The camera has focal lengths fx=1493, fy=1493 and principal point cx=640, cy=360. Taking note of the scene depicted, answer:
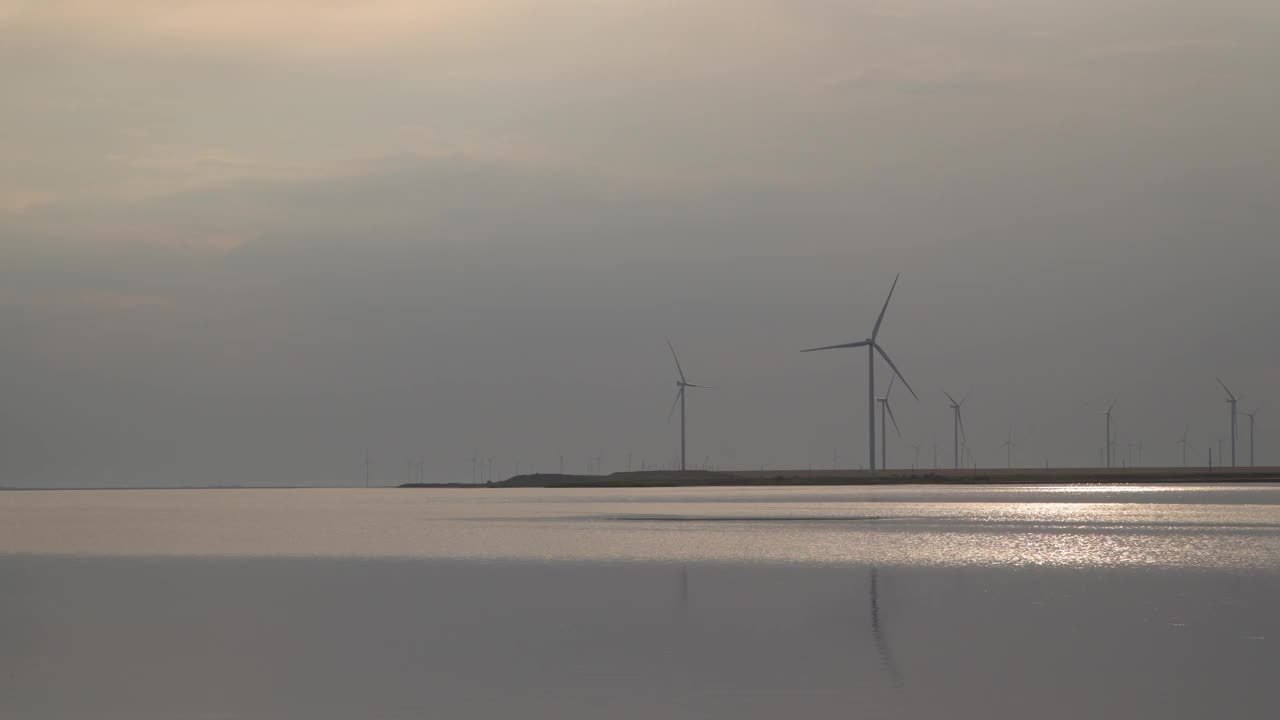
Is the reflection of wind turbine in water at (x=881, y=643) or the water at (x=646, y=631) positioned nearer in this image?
the water at (x=646, y=631)

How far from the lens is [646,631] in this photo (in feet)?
102

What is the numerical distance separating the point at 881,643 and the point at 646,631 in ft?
16.6

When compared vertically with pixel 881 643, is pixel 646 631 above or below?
below

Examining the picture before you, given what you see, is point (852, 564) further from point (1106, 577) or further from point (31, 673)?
point (31, 673)

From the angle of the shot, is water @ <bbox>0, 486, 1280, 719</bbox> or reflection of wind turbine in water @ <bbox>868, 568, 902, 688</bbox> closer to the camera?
water @ <bbox>0, 486, 1280, 719</bbox>

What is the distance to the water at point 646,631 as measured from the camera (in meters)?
22.3

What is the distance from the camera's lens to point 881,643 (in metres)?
28.8

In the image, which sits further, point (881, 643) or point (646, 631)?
point (646, 631)

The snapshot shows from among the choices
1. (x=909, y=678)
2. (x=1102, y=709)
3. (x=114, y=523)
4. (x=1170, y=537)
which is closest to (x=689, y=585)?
(x=909, y=678)

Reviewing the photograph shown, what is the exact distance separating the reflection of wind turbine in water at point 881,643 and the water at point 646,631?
9 centimetres

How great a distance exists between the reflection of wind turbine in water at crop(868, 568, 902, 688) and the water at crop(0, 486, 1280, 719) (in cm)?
9

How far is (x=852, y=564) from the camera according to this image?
5219 centimetres

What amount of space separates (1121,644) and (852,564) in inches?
941

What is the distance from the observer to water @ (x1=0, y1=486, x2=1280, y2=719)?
22.3 m
